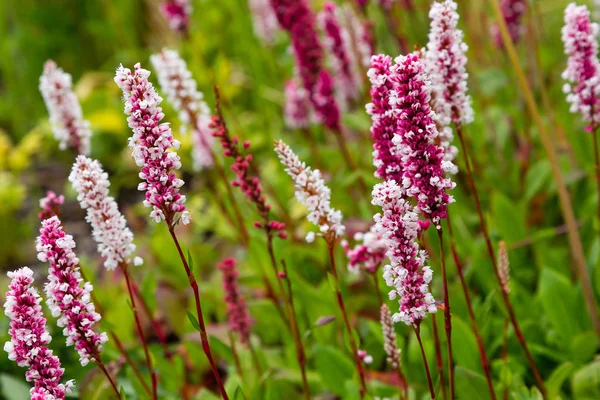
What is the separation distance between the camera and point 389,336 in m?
2.08

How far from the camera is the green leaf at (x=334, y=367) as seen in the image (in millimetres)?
2846

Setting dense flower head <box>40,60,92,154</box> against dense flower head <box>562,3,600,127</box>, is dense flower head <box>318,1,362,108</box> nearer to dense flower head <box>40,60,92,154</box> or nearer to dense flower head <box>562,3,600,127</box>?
dense flower head <box>40,60,92,154</box>

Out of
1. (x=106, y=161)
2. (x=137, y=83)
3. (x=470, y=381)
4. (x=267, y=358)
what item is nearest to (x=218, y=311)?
(x=267, y=358)

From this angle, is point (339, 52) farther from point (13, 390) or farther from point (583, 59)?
point (13, 390)

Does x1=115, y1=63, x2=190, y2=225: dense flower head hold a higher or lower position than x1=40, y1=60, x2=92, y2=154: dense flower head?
lower

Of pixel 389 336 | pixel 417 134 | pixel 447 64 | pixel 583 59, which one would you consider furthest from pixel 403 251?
pixel 583 59

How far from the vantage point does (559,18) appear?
20.0ft

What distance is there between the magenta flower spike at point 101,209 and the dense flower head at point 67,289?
0.26m

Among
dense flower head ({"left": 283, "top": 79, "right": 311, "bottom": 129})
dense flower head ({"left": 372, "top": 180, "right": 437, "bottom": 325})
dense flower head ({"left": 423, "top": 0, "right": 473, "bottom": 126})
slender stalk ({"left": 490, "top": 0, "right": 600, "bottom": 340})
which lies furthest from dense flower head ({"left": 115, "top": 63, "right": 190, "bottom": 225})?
dense flower head ({"left": 283, "top": 79, "right": 311, "bottom": 129})

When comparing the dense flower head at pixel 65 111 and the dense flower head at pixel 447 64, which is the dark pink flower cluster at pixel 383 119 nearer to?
the dense flower head at pixel 447 64

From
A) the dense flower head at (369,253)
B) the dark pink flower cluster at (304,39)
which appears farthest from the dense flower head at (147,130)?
the dark pink flower cluster at (304,39)

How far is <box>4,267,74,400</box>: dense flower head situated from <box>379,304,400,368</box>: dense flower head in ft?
2.96

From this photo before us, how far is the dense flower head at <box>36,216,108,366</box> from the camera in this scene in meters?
1.64

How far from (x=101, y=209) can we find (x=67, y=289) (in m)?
0.36
